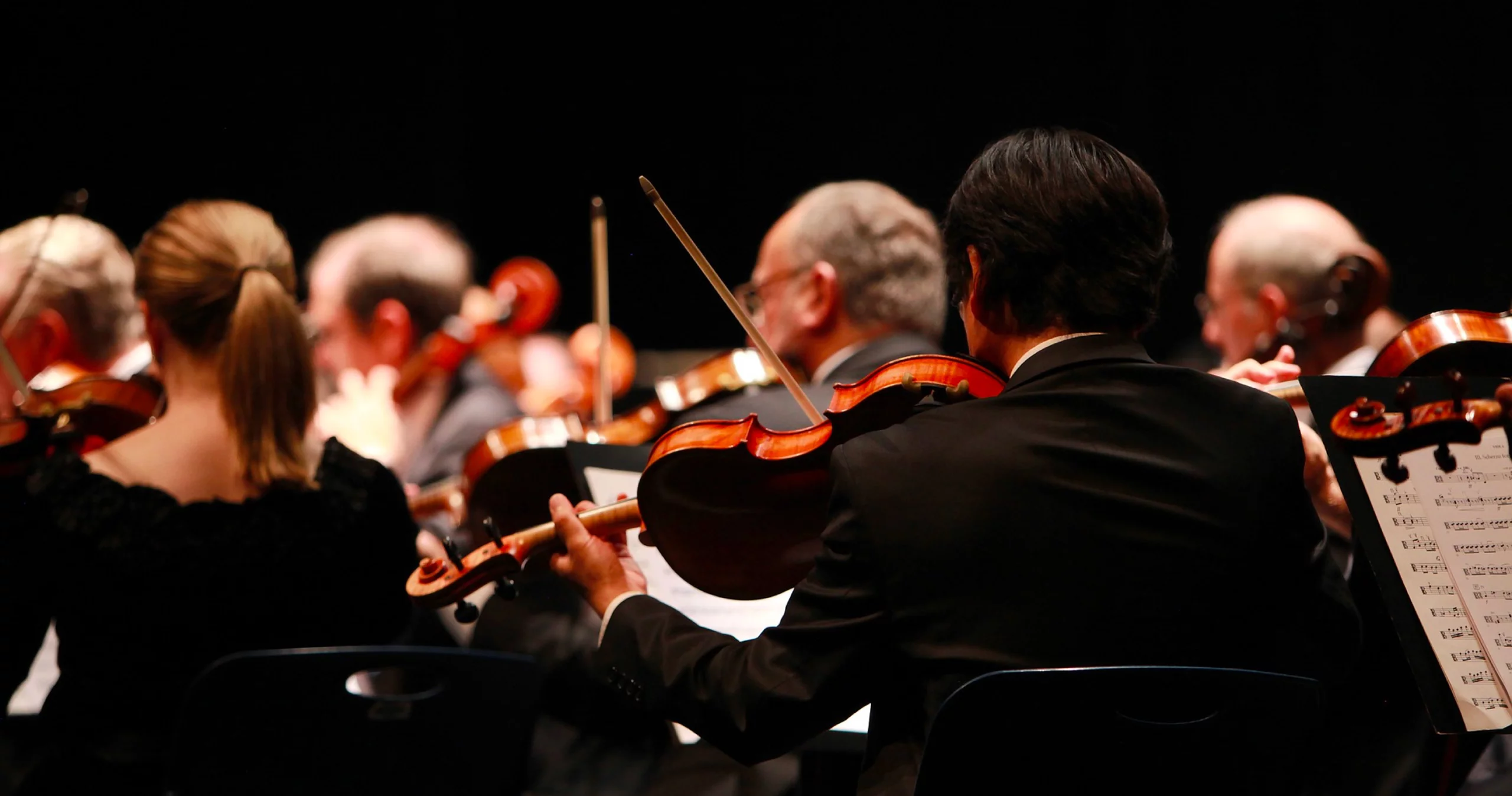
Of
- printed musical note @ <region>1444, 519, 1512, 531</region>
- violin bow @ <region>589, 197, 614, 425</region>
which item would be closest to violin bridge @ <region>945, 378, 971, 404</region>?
printed musical note @ <region>1444, 519, 1512, 531</region>

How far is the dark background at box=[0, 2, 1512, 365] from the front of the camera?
3.58m

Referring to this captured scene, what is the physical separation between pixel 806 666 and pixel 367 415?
8.31 ft

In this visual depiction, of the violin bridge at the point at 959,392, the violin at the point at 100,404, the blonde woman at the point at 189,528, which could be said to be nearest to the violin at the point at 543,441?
the blonde woman at the point at 189,528

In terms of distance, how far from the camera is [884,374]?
165 centimetres

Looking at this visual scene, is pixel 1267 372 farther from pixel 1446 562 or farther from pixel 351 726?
pixel 351 726

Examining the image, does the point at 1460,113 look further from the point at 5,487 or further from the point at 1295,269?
the point at 5,487

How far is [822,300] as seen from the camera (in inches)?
105

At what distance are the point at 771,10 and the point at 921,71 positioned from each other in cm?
80

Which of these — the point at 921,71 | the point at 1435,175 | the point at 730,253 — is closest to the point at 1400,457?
the point at 1435,175

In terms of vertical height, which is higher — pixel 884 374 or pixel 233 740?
pixel 884 374

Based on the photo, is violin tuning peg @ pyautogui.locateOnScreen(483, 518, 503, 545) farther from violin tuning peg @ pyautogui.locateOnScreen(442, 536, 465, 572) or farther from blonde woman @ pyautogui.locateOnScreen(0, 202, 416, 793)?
blonde woman @ pyautogui.locateOnScreen(0, 202, 416, 793)

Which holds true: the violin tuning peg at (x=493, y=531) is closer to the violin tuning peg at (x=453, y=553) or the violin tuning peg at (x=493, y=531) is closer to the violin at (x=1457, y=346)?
the violin tuning peg at (x=453, y=553)

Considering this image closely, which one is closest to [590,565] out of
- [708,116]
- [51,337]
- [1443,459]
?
[1443,459]

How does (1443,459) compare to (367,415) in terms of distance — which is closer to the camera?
(1443,459)
